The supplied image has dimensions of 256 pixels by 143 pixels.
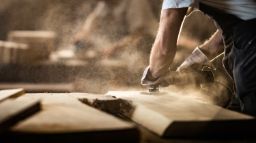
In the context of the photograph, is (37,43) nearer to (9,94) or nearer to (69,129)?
(9,94)

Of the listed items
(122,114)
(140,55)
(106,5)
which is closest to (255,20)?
(122,114)

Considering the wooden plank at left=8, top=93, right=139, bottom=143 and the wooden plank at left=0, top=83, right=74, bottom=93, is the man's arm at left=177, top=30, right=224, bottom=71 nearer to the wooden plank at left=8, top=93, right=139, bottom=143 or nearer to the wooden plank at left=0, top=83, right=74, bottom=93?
the wooden plank at left=8, top=93, right=139, bottom=143

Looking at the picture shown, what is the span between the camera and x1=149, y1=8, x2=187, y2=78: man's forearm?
2.59 meters

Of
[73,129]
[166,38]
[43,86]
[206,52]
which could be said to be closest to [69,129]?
[73,129]

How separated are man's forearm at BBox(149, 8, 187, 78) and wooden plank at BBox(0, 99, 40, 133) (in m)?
1.02

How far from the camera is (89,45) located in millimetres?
6227

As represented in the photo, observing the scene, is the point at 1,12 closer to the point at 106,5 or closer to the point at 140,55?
the point at 106,5

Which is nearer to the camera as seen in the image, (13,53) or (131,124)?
(131,124)

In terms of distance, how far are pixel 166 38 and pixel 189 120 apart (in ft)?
2.96

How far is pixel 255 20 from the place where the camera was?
2740 mm

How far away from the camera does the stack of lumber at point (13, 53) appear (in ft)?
21.5

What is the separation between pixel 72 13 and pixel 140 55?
4.97 ft

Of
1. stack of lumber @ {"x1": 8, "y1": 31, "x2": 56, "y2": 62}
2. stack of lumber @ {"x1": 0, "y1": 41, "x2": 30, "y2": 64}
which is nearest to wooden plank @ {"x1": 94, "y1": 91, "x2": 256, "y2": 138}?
stack of lumber @ {"x1": 8, "y1": 31, "x2": 56, "y2": 62}

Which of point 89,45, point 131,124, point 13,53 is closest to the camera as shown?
point 131,124
